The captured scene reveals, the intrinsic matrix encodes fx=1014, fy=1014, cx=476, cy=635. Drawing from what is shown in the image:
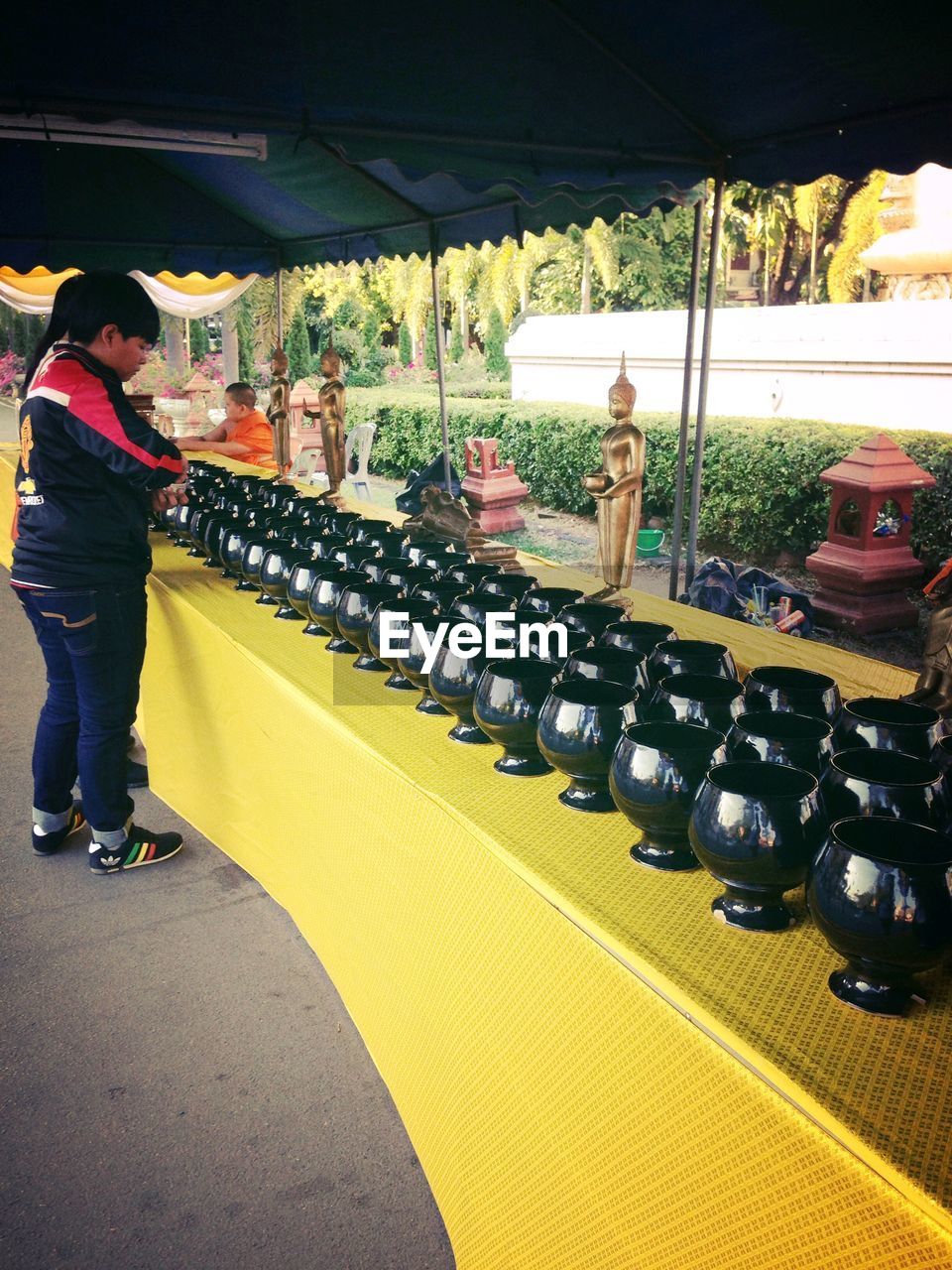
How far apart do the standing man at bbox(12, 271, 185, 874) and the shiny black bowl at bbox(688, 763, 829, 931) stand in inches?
70.5

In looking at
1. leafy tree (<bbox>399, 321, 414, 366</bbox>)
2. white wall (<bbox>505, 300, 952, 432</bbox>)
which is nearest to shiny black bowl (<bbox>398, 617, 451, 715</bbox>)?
white wall (<bbox>505, 300, 952, 432</bbox>)

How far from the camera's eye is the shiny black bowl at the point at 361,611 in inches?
72.7

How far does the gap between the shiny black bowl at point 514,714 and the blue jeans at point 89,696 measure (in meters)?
1.45

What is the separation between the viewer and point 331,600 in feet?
6.49

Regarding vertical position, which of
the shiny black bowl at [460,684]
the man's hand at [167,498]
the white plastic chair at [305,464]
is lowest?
the white plastic chair at [305,464]

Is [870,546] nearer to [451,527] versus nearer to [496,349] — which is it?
[451,527]

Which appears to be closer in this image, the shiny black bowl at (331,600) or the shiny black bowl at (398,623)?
the shiny black bowl at (398,623)

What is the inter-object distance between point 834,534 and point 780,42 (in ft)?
12.7

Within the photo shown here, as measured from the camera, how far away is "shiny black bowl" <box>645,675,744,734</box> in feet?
4.00

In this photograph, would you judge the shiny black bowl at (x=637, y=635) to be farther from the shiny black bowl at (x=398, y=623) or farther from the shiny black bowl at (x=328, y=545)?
the shiny black bowl at (x=328, y=545)

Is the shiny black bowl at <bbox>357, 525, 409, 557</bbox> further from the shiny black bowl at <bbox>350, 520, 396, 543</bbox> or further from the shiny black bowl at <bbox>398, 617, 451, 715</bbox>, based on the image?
the shiny black bowl at <bbox>398, 617, 451, 715</bbox>

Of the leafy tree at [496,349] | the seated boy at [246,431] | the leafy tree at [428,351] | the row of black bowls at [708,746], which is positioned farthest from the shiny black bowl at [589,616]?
the leafy tree at [428,351]

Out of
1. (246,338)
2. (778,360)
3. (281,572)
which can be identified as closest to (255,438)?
(281,572)

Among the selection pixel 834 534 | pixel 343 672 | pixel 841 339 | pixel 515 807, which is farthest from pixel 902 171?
pixel 841 339
